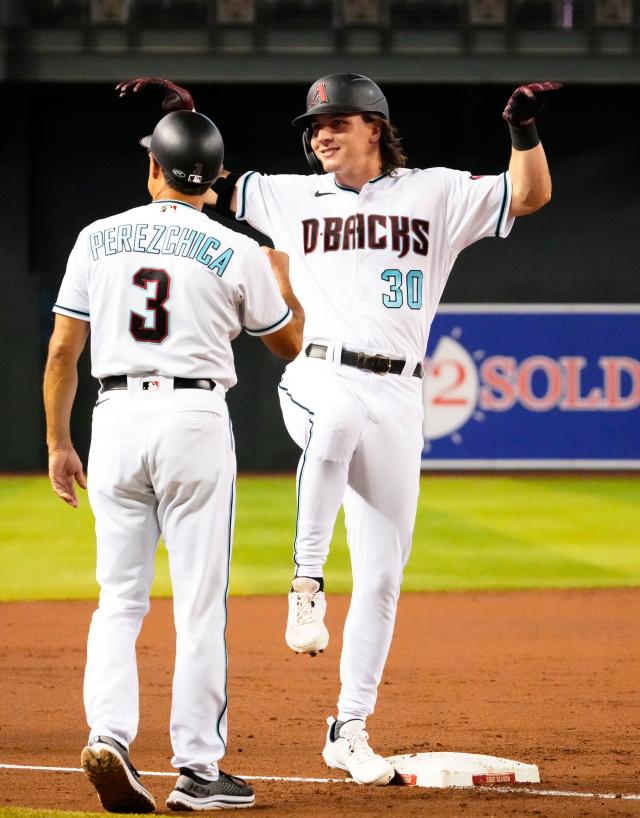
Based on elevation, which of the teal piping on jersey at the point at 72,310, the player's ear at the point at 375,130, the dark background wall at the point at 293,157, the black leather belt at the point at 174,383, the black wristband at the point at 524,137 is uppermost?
the dark background wall at the point at 293,157

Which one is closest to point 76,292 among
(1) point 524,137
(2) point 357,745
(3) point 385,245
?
(3) point 385,245

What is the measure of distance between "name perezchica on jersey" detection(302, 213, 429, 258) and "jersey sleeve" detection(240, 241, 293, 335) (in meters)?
0.40

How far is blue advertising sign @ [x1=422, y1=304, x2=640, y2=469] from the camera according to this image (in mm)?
16031

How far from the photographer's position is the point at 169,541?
12.8ft

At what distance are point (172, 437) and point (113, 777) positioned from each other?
933 millimetres

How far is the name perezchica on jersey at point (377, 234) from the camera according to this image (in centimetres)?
429

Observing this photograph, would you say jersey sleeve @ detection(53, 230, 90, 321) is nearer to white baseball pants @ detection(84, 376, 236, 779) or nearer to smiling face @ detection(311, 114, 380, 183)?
white baseball pants @ detection(84, 376, 236, 779)

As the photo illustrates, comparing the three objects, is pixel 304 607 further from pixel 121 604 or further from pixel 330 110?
pixel 330 110

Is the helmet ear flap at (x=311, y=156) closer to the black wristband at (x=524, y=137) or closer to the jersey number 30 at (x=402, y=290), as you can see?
the jersey number 30 at (x=402, y=290)

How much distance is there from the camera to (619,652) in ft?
23.2

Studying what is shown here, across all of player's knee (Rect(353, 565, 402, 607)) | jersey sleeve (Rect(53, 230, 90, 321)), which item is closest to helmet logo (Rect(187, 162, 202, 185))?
jersey sleeve (Rect(53, 230, 90, 321))

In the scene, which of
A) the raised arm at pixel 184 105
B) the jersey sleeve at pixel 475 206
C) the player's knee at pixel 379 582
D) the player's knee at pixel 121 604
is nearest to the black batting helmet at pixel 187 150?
the raised arm at pixel 184 105

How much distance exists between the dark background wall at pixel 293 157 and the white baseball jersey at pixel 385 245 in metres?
13.1

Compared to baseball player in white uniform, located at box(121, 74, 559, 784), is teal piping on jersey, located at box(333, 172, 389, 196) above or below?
above
